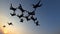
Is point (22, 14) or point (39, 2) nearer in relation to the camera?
point (39, 2)

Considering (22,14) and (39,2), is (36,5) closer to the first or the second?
(39,2)

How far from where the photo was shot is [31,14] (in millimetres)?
18000

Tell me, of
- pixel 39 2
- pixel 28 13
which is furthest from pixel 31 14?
pixel 39 2

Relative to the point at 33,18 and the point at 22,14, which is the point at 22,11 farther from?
the point at 33,18

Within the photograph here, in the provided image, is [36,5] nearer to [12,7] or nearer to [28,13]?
[28,13]

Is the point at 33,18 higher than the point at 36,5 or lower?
lower

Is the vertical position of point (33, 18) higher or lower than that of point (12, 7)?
lower

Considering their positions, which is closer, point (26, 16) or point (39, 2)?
point (39, 2)

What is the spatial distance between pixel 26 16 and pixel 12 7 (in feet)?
5.89

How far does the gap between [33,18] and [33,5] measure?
2.43 m

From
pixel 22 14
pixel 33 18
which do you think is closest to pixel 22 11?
pixel 22 14

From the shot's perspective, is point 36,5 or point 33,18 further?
point 33,18

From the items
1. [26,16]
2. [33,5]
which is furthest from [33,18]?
[33,5]

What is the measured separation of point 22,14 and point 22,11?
496 millimetres
